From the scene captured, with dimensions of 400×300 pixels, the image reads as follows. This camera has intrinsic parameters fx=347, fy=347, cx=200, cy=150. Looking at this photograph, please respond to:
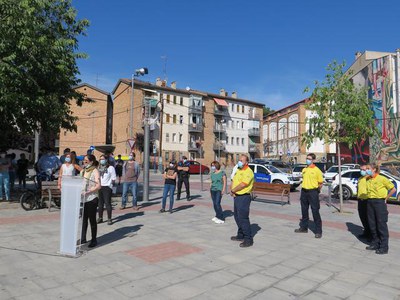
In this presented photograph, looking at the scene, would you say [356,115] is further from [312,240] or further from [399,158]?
[399,158]

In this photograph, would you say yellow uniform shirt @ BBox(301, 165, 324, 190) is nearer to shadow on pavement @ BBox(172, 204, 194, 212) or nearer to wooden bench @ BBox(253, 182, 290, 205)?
shadow on pavement @ BBox(172, 204, 194, 212)

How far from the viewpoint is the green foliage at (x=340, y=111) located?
12.2m

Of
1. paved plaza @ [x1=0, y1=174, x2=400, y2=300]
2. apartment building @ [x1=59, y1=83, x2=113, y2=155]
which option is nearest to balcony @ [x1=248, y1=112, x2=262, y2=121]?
apartment building @ [x1=59, y1=83, x2=113, y2=155]

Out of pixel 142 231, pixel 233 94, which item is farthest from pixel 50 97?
pixel 233 94

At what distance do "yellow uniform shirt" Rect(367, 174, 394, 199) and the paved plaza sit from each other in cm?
112

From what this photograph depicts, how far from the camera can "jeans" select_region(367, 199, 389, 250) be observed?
6.76 metres

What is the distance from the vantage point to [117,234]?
7.77 m

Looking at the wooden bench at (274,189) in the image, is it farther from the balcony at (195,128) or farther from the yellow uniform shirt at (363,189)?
the balcony at (195,128)

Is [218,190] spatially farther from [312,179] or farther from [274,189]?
[274,189]

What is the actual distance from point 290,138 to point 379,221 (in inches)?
2511

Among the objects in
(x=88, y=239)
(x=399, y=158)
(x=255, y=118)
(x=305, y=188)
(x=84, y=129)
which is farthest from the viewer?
(x=255, y=118)

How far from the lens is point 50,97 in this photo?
12.3 meters

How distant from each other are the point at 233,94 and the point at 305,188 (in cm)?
6508

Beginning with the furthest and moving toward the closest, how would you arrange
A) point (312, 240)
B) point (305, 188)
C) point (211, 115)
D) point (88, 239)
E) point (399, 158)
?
point (211, 115) → point (399, 158) → point (305, 188) → point (312, 240) → point (88, 239)
